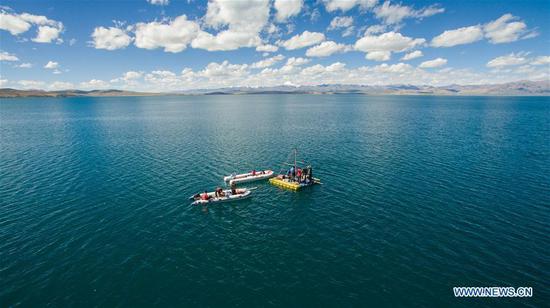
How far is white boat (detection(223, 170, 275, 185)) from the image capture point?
53.0 metres

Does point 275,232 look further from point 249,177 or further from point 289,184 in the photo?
point 249,177

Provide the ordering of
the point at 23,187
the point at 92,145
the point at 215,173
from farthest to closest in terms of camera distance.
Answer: the point at 92,145, the point at 215,173, the point at 23,187

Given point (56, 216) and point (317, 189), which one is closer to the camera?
point (56, 216)

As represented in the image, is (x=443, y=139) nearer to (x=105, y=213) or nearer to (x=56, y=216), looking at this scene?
(x=105, y=213)

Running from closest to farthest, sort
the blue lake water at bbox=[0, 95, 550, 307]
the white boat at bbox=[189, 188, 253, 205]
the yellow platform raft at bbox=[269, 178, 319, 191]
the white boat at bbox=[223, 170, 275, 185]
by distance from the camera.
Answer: the blue lake water at bbox=[0, 95, 550, 307] → the white boat at bbox=[189, 188, 253, 205] → the yellow platform raft at bbox=[269, 178, 319, 191] → the white boat at bbox=[223, 170, 275, 185]

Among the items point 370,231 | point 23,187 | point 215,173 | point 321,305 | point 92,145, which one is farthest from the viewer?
point 92,145

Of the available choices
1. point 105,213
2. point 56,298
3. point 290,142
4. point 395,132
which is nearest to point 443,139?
point 395,132

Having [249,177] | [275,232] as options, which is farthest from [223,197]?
[275,232]

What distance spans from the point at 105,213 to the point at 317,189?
3314 centimetres

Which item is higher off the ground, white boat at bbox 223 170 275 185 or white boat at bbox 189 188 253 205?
white boat at bbox 223 170 275 185

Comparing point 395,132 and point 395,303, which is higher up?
point 395,132

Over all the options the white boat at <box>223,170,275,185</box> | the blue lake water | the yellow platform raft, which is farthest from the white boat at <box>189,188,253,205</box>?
the yellow platform raft

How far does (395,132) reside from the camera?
336 feet

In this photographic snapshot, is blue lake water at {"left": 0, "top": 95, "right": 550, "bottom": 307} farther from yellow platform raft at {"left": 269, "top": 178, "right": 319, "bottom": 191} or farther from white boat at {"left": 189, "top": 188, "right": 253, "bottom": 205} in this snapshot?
yellow platform raft at {"left": 269, "top": 178, "right": 319, "bottom": 191}
